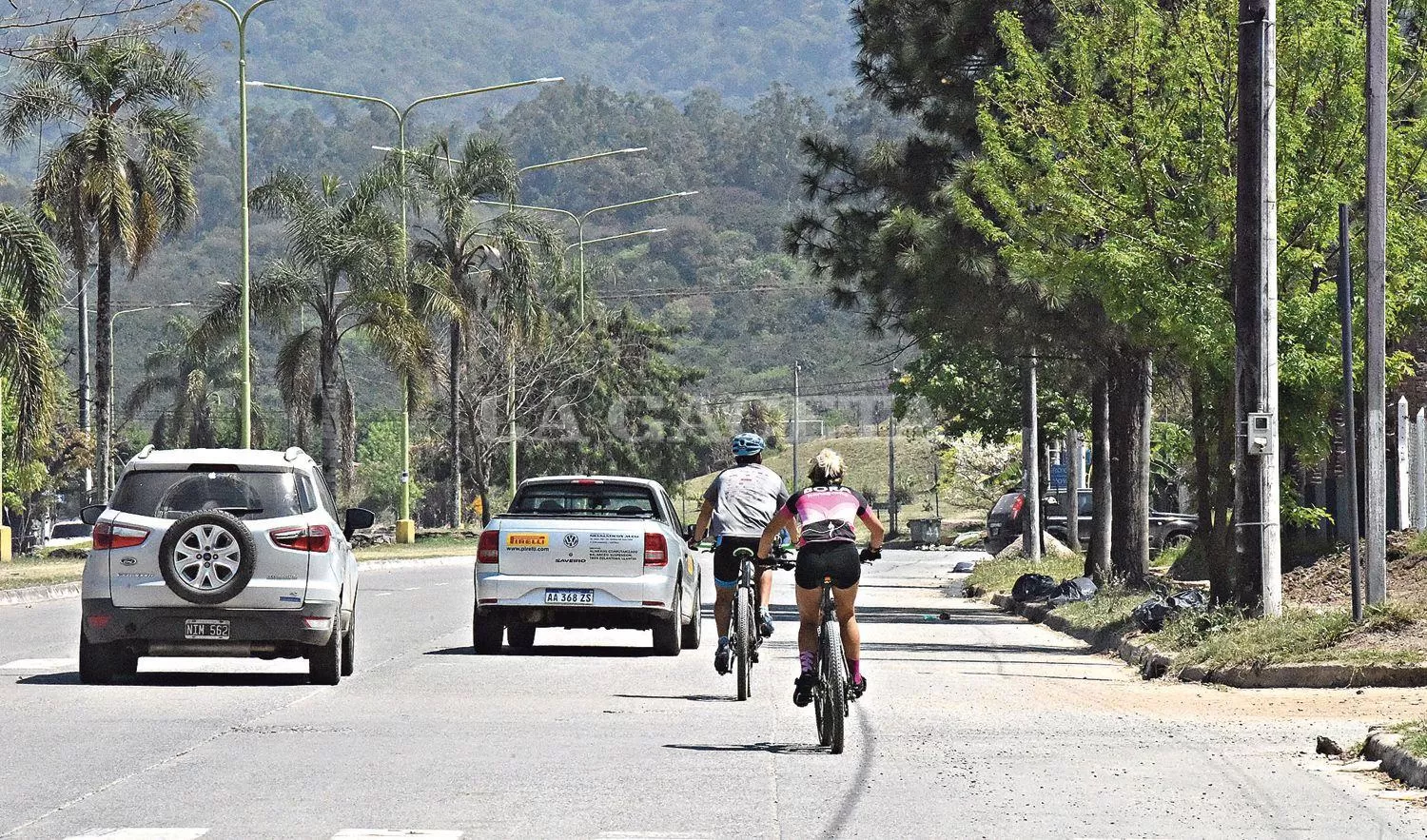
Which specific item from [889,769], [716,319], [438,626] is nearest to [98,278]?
[438,626]

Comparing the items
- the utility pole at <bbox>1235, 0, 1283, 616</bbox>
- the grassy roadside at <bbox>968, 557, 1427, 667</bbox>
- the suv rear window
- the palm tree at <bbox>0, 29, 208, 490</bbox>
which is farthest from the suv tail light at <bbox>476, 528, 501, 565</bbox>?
the palm tree at <bbox>0, 29, 208, 490</bbox>

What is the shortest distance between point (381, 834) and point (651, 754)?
3.23 m

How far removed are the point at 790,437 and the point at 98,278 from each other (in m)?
104

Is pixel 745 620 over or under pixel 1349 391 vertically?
under

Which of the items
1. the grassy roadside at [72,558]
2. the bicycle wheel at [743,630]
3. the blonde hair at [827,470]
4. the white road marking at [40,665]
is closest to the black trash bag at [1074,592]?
the grassy roadside at [72,558]

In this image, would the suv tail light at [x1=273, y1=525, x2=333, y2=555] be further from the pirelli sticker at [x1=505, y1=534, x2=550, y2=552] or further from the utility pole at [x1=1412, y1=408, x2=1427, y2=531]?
the utility pole at [x1=1412, y1=408, x2=1427, y2=531]

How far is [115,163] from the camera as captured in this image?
4756 centimetres

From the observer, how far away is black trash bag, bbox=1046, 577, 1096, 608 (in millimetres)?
29117

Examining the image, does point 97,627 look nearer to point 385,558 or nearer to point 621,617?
point 621,617

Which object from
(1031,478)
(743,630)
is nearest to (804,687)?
(743,630)

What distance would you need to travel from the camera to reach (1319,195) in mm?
21469

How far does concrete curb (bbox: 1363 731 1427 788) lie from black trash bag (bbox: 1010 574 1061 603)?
1875 centimetres

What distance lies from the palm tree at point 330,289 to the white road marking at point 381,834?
47782 mm

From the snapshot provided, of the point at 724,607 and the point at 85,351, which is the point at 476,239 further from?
the point at 724,607
